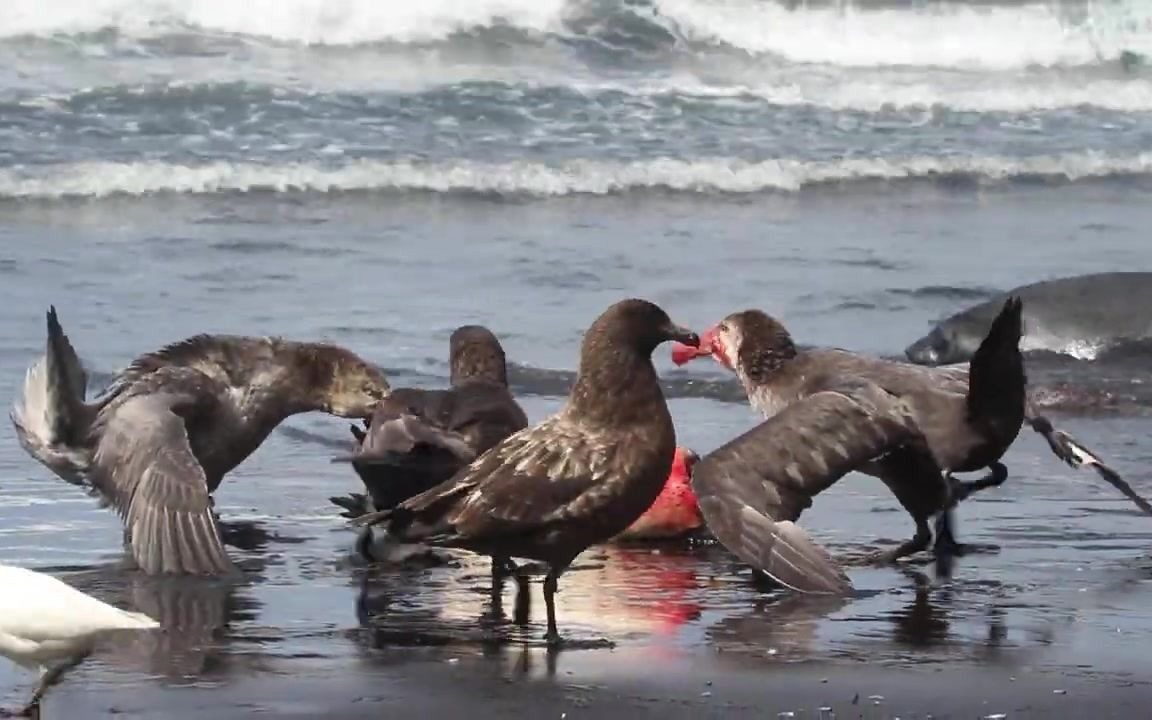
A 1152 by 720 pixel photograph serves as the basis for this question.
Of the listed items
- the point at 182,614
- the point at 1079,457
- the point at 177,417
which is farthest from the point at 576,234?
the point at 182,614

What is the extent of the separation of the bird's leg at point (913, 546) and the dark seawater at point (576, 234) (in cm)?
12

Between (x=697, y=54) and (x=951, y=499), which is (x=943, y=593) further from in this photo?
(x=697, y=54)

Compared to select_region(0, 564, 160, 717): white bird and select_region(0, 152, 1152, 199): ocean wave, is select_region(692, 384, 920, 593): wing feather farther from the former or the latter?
select_region(0, 152, 1152, 199): ocean wave

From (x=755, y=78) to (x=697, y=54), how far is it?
4.04 feet

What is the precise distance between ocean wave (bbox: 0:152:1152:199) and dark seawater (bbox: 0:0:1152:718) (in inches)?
1.4

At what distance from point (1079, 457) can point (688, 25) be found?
17.0m

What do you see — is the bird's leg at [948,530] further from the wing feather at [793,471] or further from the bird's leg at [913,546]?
the wing feather at [793,471]

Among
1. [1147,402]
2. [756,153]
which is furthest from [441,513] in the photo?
[756,153]

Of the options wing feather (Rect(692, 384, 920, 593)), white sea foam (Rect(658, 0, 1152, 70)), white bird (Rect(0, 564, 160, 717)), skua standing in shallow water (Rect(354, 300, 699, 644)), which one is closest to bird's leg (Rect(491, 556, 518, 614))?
skua standing in shallow water (Rect(354, 300, 699, 644))

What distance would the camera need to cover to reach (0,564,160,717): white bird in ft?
18.2

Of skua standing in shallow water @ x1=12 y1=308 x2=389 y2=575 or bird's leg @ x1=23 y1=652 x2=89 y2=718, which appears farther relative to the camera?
skua standing in shallow water @ x1=12 y1=308 x2=389 y2=575

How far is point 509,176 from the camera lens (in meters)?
17.5

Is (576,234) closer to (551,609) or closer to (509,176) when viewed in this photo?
(509,176)

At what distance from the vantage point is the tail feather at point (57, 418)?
812 cm
